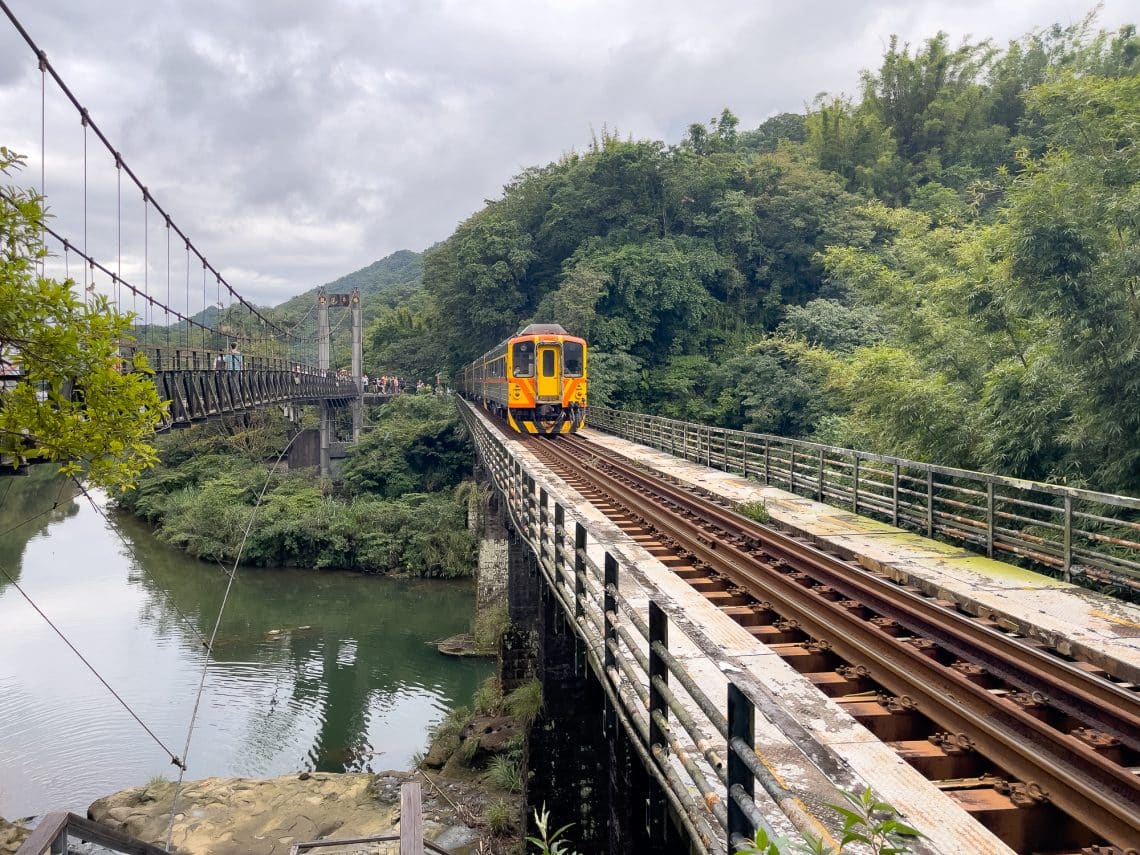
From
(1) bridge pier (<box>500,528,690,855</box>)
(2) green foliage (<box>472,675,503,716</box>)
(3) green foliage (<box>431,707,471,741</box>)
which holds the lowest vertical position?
(3) green foliage (<box>431,707,471,741</box>)

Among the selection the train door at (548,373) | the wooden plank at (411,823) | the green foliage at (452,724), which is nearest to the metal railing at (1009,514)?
the wooden plank at (411,823)

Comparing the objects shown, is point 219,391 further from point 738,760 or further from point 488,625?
point 738,760

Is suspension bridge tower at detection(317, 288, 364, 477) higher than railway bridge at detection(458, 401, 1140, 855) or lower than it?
higher

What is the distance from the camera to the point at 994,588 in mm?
6828

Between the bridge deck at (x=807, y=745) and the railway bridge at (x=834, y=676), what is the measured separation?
0.01 m

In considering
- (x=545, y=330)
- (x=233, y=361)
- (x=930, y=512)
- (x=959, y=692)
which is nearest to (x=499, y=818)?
(x=930, y=512)

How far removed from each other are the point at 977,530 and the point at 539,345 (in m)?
14.6

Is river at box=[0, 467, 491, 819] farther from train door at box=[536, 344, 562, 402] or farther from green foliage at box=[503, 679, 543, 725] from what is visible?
train door at box=[536, 344, 562, 402]

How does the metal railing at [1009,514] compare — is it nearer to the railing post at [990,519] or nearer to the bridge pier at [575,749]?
the railing post at [990,519]

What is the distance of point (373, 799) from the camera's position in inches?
467

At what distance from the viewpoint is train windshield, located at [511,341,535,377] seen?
22.6 m

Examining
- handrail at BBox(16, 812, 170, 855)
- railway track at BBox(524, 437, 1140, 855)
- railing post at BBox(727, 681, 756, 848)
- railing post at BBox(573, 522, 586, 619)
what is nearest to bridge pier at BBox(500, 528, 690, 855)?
railing post at BBox(573, 522, 586, 619)

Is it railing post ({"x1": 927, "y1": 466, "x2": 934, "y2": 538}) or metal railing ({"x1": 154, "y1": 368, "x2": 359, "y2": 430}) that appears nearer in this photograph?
railing post ({"x1": 927, "y1": 466, "x2": 934, "y2": 538})

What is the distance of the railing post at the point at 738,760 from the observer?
8.54 ft
